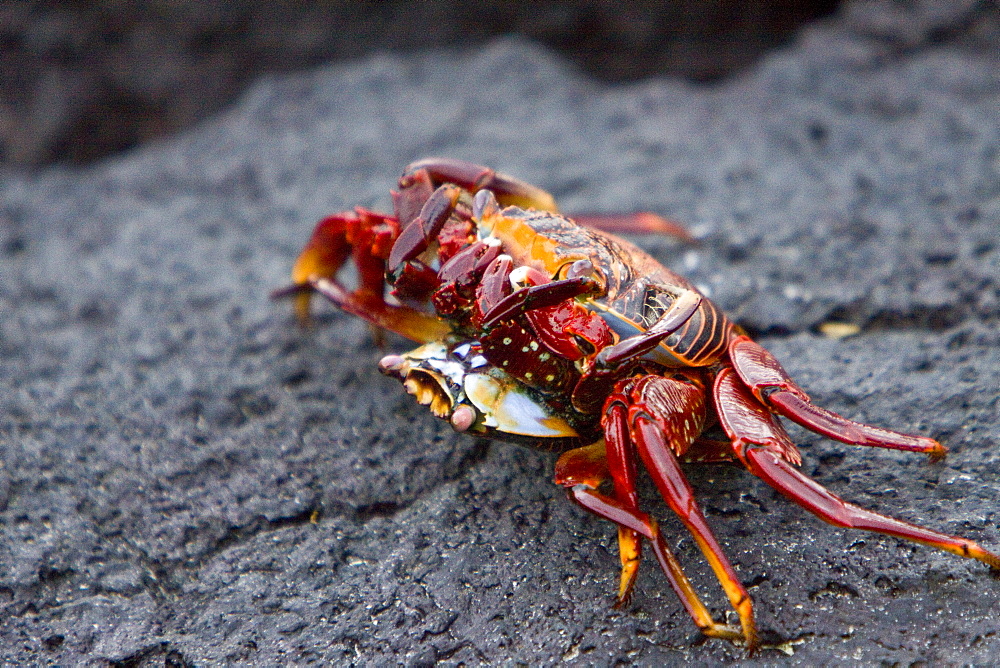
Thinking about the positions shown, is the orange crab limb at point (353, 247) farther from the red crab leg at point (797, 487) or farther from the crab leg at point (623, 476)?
the red crab leg at point (797, 487)

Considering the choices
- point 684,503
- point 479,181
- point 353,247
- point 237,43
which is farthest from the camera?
point 237,43

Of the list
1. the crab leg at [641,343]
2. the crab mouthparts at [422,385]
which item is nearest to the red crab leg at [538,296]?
the crab leg at [641,343]

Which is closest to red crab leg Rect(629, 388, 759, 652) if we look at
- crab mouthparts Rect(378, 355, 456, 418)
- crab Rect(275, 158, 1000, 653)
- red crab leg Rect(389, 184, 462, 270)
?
crab Rect(275, 158, 1000, 653)

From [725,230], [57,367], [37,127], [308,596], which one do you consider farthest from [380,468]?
[37,127]

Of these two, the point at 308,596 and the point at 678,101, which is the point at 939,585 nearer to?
the point at 308,596

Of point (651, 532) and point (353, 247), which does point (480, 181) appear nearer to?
point (353, 247)

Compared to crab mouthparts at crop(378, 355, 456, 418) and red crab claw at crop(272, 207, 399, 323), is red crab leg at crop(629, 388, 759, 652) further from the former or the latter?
red crab claw at crop(272, 207, 399, 323)

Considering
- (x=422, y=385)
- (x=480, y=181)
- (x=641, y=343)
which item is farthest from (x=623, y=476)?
(x=480, y=181)
